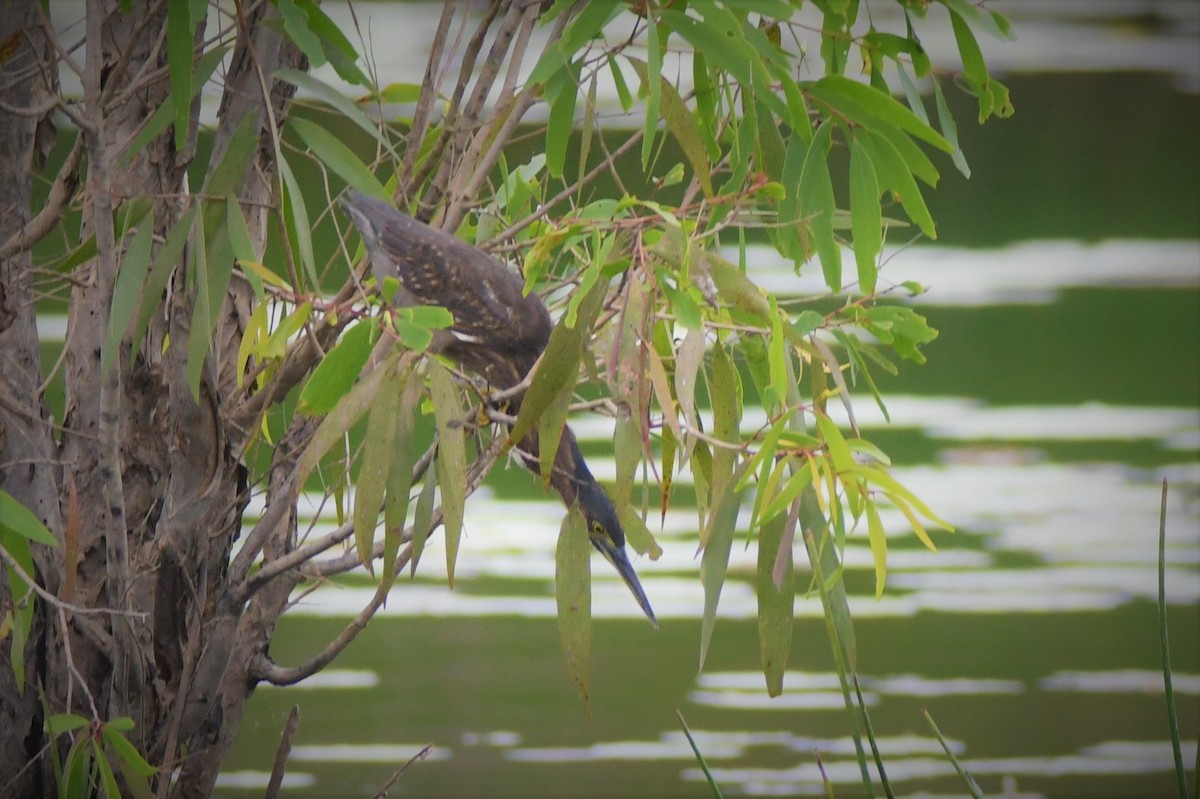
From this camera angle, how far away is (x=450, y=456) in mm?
746

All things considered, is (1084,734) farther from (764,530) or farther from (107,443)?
(107,443)

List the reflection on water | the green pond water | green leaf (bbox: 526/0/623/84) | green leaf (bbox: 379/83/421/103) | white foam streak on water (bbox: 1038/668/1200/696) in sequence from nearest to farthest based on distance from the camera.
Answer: green leaf (bbox: 526/0/623/84) → green leaf (bbox: 379/83/421/103) → the green pond water → the reflection on water → white foam streak on water (bbox: 1038/668/1200/696)

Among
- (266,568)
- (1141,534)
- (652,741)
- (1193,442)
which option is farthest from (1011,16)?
(652,741)

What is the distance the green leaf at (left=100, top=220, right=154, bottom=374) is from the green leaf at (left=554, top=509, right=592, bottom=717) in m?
0.36

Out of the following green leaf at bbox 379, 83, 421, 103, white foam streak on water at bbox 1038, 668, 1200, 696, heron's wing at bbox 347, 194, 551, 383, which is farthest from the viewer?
white foam streak on water at bbox 1038, 668, 1200, 696

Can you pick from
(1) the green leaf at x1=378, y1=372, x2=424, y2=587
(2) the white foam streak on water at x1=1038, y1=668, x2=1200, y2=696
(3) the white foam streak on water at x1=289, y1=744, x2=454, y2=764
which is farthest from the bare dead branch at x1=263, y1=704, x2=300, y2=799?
(2) the white foam streak on water at x1=1038, y1=668, x2=1200, y2=696

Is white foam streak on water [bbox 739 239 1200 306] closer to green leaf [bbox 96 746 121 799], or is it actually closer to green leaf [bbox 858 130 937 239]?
green leaf [bbox 858 130 937 239]

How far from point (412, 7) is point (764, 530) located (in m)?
1.05

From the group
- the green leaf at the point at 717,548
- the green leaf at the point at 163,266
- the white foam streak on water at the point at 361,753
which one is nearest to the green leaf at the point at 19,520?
the green leaf at the point at 163,266

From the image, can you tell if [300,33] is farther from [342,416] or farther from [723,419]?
[723,419]

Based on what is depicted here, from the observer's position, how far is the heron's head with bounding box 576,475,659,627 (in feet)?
3.02

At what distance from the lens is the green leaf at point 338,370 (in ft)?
2.35

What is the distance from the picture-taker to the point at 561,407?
28.3 inches

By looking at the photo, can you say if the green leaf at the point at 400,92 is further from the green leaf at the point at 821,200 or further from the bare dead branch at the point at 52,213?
the green leaf at the point at 821,200
